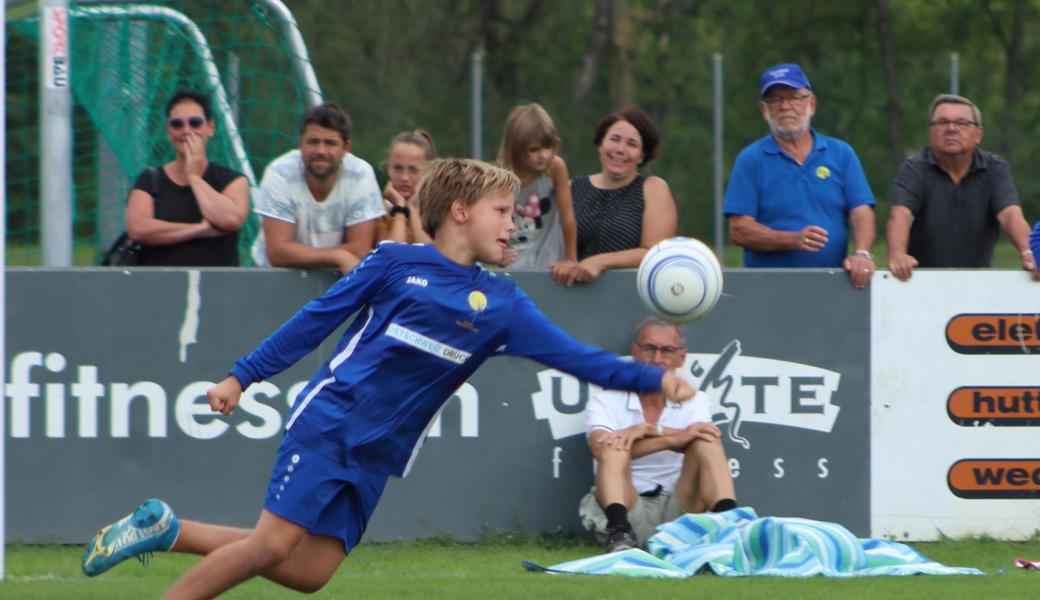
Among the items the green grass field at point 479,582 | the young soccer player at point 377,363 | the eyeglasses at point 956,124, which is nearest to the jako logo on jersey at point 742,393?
the green grass field at point 479,582

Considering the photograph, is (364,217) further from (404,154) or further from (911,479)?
(911,479)

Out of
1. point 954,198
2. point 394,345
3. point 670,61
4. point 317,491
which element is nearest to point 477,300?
point 394,345

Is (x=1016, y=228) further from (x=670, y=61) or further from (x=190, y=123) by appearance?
(x=670, y=61)

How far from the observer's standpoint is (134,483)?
7.79m

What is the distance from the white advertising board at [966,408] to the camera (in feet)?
26.4

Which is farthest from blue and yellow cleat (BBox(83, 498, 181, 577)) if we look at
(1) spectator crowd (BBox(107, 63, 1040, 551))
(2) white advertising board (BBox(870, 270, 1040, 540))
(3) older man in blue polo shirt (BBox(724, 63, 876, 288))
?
(2) white advertising board (BBox(870, 270, 1040, 540))

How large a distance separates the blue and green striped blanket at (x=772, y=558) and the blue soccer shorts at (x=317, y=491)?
6.28 feet

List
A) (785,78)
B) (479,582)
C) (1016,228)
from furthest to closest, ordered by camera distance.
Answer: (785,78) < (1016,228) < (479,582)

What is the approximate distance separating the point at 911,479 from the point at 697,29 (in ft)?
87.9

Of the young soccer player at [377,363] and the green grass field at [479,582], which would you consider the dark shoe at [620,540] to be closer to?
the green grass field at [479,582]

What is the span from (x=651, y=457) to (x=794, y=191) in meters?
1.70

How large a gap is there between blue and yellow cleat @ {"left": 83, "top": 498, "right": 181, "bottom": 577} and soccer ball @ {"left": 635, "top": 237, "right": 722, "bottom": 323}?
199 cm

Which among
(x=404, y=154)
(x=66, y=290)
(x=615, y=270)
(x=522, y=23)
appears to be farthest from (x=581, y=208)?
(x=522, y=23)

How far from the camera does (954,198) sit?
8234 mm
